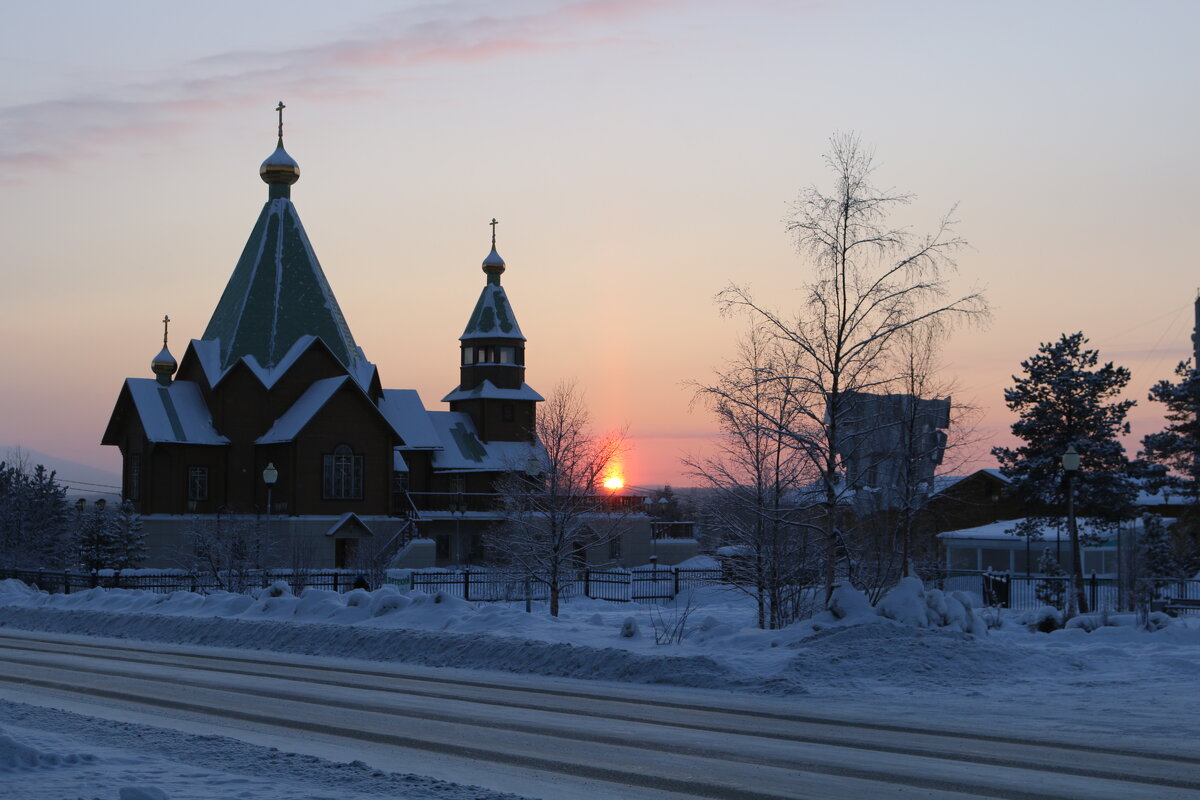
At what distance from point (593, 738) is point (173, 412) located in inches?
1839

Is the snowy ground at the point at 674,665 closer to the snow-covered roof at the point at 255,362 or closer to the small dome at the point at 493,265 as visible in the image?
the snow-covered roof at the point at 255,362

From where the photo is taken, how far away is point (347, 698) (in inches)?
575

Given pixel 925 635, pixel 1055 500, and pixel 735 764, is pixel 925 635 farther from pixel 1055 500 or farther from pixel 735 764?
pixel 1055 500

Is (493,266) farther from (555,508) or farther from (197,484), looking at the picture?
(555,508)

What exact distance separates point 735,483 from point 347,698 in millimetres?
14720

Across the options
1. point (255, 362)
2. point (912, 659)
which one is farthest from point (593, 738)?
point (255, 362)

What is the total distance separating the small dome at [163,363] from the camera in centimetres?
5778

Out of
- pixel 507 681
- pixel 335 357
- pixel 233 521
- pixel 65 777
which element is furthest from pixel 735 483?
pixel 335 357

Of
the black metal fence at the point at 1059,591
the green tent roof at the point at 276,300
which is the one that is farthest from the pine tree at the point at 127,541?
the black metal fence at the point at 1059,591

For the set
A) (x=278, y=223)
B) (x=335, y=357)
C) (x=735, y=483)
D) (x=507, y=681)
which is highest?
(x=278, y=223)

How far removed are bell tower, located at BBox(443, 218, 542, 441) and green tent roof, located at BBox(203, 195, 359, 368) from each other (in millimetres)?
12984

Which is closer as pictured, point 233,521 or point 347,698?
point 347,698

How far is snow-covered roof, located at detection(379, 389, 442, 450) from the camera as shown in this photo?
63.1 metres

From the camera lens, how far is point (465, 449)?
67.0 metres
